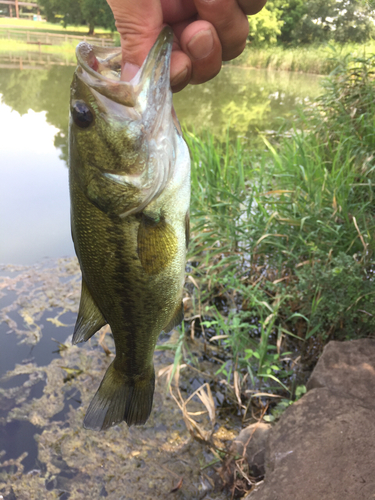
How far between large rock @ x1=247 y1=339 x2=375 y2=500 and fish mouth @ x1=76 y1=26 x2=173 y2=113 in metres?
1.90

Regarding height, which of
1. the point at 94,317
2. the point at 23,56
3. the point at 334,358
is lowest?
the point at 334,358

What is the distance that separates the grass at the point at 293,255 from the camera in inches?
112

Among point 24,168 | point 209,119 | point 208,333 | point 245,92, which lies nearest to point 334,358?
point 208,333

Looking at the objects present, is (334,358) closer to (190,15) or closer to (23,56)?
(190,15)

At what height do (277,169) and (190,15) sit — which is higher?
(190,15)

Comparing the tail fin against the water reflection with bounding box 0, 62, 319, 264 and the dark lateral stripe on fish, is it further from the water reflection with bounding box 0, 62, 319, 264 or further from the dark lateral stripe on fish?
the water reflection with bounding box 0, 62, 319, 264

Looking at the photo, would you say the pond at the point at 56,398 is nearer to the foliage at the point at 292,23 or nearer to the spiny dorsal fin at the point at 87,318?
the spiny dorsal fin at the point at 87,318

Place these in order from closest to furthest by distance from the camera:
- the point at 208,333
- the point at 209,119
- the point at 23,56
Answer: the point at 208,333 < the point at 209,119 < the point at 23,56

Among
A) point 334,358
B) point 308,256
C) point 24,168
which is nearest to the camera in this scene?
point 334,358

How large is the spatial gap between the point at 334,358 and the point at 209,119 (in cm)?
957

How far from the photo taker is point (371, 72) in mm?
4152

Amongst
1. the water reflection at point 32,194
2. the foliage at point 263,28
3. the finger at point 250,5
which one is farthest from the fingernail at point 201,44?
the foliage at point 263,28

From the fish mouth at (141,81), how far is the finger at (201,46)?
0.28 m

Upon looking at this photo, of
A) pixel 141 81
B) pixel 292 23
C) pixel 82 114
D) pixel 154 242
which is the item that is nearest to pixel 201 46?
pixel 141 81
